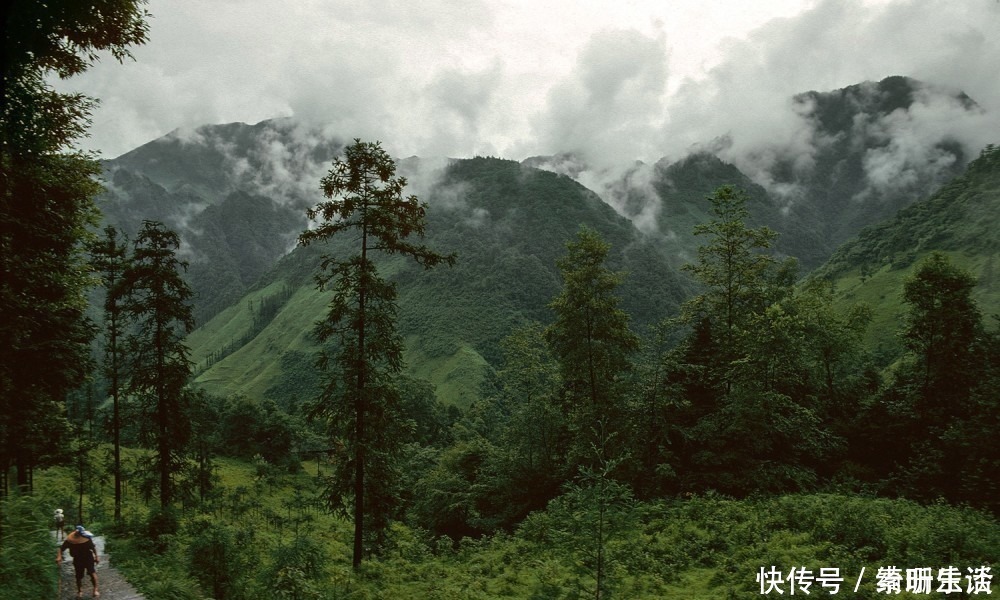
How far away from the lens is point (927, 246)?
12425 centimetres

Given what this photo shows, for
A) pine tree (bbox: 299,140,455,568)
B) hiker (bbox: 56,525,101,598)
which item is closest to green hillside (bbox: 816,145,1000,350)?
pine tree (bbox: 299,140,455,568)

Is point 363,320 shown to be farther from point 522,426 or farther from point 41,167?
point 522,426

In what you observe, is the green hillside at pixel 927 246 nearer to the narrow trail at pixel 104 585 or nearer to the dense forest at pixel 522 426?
the dense forest at pixel 522 426

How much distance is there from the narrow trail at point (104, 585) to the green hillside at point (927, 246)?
117873mm

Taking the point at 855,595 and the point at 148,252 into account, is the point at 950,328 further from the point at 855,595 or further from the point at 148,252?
the point at 148,252

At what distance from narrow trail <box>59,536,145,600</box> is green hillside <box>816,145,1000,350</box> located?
11787 cm

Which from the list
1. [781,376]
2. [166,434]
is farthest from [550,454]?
[166,434]

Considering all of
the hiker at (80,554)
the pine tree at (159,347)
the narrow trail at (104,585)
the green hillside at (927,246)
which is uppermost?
the green hillside at (927,246)

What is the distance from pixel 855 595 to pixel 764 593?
7.14 ft

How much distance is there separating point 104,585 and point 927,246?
16479 centimetres

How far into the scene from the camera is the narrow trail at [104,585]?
1325 cm

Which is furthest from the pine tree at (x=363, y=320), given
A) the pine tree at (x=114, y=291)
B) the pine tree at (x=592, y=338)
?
the pine tree at (x=114, y=291)

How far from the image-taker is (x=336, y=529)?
4116 centimetres

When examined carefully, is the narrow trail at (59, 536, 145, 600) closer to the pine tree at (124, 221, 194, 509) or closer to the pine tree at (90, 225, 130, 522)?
the pine tree at (124, 221, 194, 509)
